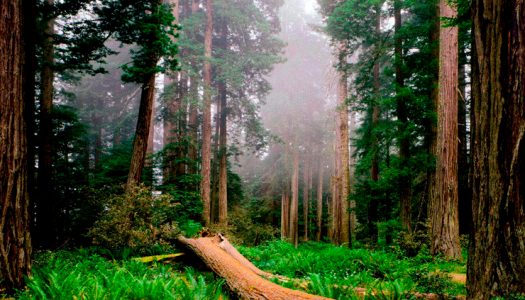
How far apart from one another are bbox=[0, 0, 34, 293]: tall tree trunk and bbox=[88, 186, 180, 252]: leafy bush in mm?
2826

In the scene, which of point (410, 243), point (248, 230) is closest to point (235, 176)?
Result: point (248, 230)

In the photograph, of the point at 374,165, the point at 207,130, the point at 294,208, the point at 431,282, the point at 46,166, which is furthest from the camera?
the point at 294,208

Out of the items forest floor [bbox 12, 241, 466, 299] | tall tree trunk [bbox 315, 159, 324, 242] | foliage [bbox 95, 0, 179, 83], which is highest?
foliage [bbox 95, 0, 179, 83]

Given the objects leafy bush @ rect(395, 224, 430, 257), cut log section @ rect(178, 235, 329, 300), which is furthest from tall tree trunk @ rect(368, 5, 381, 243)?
cut log section @ rect(178, 235, 329, 300)

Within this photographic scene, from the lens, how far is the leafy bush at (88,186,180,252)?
7.12m

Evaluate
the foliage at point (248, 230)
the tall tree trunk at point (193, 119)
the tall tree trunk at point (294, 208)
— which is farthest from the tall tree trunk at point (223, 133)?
the tall tree trunk at point (294, 208)

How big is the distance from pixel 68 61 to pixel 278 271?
27.0 feet

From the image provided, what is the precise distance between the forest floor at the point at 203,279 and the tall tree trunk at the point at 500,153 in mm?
1303

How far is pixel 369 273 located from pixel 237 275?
114 inches

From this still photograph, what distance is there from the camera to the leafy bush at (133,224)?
280 inches

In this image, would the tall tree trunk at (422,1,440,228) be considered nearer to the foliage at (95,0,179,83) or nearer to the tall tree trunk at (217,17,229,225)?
the foliage at (95,0,179,83)

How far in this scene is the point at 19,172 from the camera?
4.14 m

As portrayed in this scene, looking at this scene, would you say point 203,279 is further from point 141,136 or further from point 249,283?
point 141,136

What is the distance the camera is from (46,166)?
1087 centimetres
